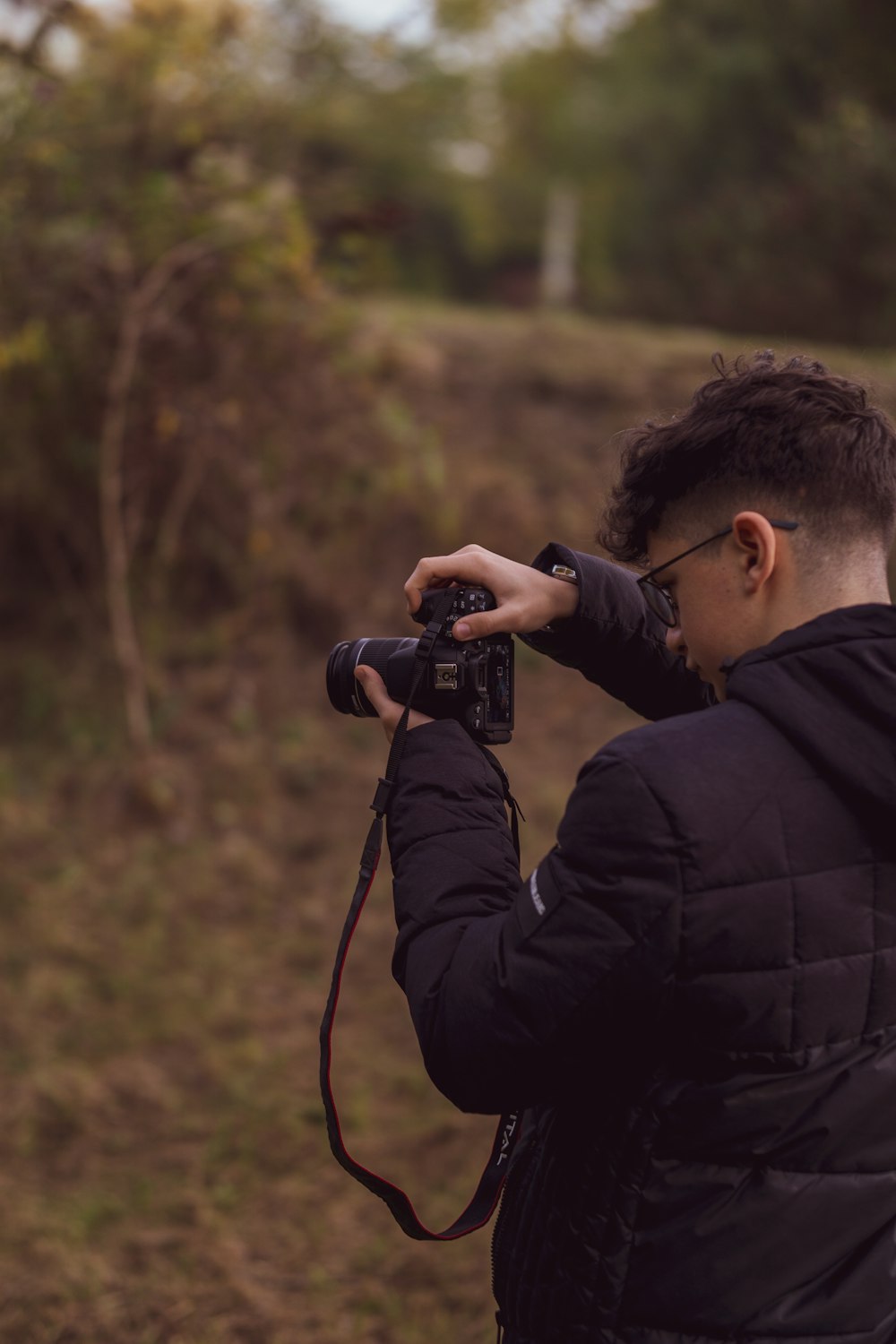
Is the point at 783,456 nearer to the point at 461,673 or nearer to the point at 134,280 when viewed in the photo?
the point at 461,673

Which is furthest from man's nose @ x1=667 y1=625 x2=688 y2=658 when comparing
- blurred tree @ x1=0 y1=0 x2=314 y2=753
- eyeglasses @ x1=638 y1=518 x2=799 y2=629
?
blurred tree @ x1=0 y1=0 x2=314 y2=753

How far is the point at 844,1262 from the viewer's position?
1.33m

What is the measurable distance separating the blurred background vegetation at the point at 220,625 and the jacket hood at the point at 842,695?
2.52 m

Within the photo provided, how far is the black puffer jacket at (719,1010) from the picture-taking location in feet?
4.02

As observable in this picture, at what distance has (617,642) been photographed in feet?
6.09

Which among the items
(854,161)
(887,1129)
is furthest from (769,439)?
(854,161)

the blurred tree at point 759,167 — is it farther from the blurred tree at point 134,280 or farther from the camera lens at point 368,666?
the camera lens at point 368,666

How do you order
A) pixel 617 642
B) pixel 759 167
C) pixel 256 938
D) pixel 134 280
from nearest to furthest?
pixel 617 642 < pixel 256 938 < pixel 134 280 < pixel 759 167

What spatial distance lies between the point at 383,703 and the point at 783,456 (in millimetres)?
612

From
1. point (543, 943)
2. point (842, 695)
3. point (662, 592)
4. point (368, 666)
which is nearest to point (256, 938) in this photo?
point (368, 666)

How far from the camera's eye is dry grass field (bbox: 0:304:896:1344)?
3.41 m

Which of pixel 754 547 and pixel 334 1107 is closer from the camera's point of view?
pixel 754 547

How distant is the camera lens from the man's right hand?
7 cm

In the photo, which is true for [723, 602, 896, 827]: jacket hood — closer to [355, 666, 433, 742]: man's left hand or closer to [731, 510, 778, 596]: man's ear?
[731, 510, 778, 596]: man's ear
